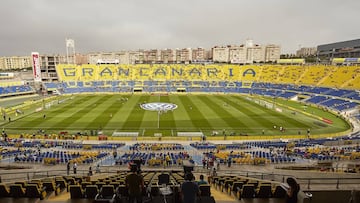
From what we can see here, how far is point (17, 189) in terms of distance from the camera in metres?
7.44

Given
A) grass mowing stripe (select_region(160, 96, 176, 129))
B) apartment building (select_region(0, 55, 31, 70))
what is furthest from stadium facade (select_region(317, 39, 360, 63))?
apartment building (select_region(0, 55, 31, 70))

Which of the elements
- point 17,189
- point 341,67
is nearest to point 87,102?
point 17,189

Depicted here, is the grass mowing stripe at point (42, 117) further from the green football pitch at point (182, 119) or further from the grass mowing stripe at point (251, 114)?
the grass mowing stripe at point (251, 114)

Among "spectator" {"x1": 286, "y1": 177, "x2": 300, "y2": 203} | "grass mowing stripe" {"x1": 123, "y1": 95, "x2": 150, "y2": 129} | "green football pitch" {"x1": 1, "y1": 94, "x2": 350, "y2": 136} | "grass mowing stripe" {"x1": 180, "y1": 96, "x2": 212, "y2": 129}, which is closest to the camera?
"spectator" {"x1": 286, "y1": 177, "x2": 300, "y2": 203}

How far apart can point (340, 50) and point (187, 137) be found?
93573 mm

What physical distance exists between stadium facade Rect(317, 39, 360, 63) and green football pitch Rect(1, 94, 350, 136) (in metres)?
52.3

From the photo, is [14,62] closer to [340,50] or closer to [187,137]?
[187,137]

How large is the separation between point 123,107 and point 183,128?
65.2ft

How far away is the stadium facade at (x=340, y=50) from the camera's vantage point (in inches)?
3501

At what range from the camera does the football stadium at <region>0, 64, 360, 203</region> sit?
841 centimetres

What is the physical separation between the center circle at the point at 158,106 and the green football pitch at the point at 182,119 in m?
1.41

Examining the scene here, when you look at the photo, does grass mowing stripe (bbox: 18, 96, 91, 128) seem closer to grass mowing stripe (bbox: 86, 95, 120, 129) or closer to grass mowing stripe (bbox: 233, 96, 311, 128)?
grass mowing stripe (bbox: 86, 95, 120, 129)

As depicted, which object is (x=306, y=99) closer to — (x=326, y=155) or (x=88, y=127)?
(x=326, y=155)

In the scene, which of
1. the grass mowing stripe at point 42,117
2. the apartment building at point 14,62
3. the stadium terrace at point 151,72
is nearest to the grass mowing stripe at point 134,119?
the grass mowing stripe at point 42,117
